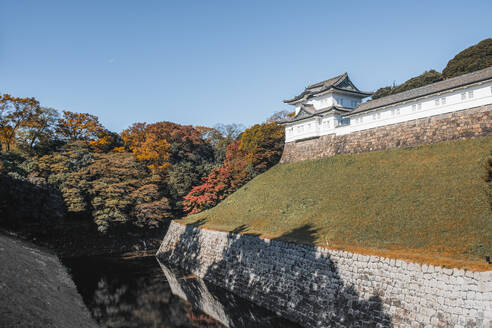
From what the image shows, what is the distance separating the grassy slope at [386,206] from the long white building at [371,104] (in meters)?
3.17

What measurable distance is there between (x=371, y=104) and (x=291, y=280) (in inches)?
810

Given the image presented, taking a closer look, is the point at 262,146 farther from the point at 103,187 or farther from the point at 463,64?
the point at 463,64

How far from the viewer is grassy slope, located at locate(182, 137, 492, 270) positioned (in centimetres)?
1345

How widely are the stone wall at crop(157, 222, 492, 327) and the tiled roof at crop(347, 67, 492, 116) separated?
56.5 ft

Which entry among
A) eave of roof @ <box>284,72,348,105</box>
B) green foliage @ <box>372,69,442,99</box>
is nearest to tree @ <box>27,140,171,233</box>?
eave of roof @ <box>284,72,348,105</box>

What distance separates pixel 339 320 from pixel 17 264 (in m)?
15.5

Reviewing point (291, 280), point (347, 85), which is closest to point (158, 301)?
point (291, 280)

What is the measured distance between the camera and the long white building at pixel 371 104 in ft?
74.6

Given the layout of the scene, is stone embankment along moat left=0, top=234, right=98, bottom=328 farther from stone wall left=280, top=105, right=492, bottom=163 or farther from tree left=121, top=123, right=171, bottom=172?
stone wall left=280, top=105, right=492, bottom=163

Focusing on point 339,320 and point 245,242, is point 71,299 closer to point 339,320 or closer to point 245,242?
point 245,242

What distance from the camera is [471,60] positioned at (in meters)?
37.4

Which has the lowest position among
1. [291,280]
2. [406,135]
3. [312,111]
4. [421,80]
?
[291,280]

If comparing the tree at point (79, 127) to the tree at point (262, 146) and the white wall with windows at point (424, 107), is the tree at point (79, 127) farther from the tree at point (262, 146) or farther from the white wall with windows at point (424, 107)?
the white wall with windows at point (424, 107)

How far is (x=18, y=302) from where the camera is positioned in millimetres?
10867
